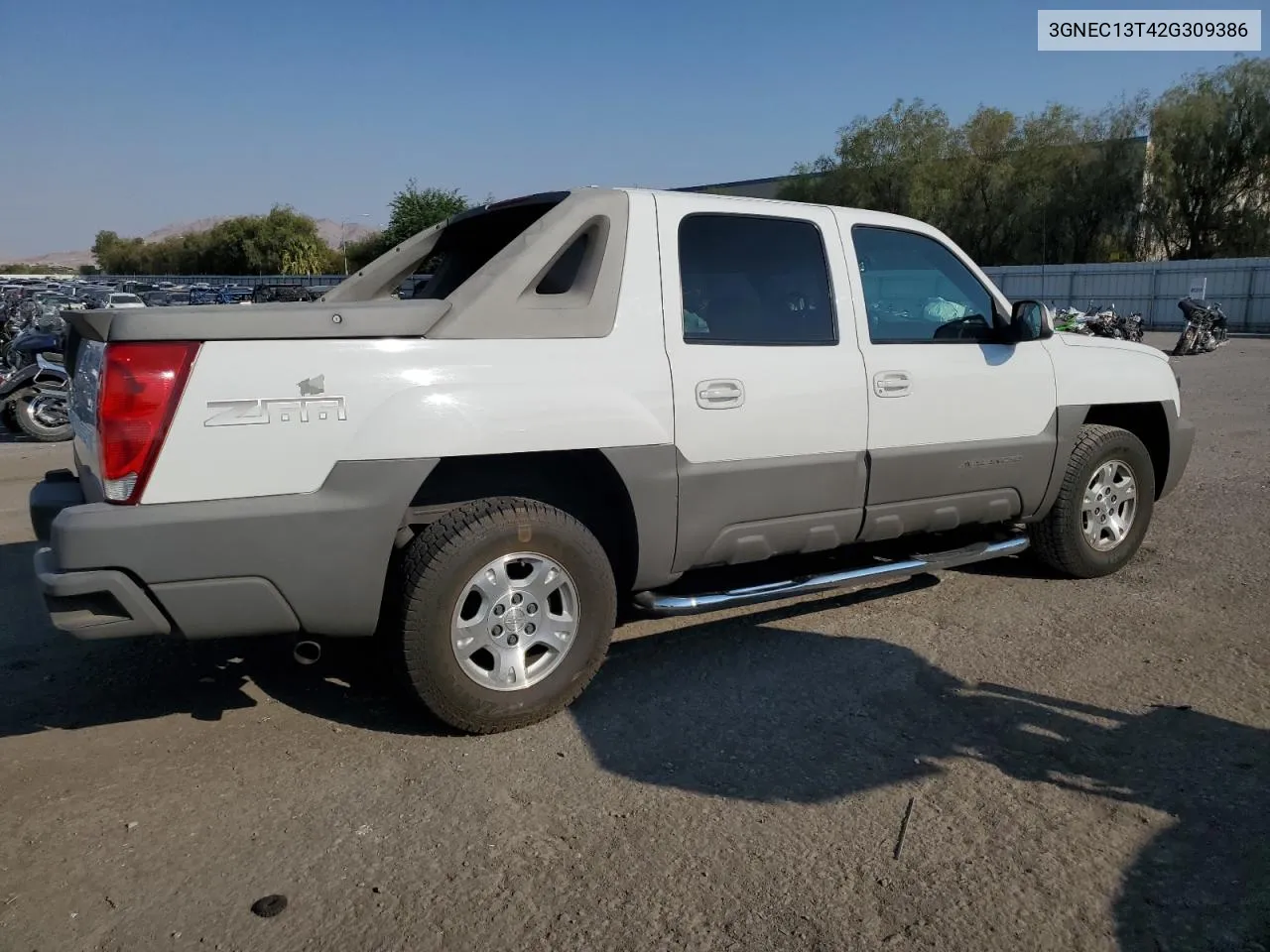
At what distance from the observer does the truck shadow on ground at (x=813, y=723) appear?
114 inches

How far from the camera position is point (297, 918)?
264cm

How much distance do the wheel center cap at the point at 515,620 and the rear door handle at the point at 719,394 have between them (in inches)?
42.8

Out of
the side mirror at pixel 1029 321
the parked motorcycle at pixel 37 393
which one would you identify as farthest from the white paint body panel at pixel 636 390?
the parked motorcycle at pixel 37 393

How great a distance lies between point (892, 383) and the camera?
4496 mm

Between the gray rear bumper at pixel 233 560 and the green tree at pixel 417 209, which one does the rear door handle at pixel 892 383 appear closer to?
the gray rear bumper at pixel 233 560

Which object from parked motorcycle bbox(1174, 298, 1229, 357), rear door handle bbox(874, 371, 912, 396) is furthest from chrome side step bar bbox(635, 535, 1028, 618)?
parked motorcycle bbox(1174, 298, 1229, 357)

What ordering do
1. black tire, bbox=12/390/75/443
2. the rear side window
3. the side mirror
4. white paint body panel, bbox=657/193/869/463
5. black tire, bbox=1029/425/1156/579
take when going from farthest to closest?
black tire, bbox=12/390/75/443 < black tire, bbox=1029/425/1156/579 < the side mirror < the rear side window < white paint body panel, bbox=657/193/869/463

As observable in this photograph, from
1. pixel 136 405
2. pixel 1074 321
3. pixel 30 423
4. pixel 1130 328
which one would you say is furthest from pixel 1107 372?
pixel 1130 328

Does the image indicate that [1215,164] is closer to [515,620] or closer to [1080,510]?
[1080,510]

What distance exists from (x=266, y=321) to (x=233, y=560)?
77 centimetres

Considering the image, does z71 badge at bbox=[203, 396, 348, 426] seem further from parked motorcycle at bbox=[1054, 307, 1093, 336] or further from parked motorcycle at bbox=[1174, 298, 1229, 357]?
parked motorcycle at bbox=[1174, 298, 1229, 357]

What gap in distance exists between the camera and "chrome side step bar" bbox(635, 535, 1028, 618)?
4.01 m

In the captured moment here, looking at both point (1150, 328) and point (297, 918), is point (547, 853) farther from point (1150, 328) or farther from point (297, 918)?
point (1150, 328)

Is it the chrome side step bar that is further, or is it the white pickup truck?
the chrome side step bar
